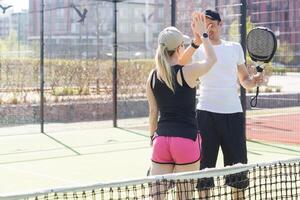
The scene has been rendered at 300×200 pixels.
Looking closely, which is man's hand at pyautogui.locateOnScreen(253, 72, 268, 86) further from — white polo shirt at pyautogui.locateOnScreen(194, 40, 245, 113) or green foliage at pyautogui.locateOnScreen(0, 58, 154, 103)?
green foliage at pyautogui.locateOnScreen(0, 58, 154, 103)

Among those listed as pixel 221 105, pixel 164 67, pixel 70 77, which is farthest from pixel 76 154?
pixel 70 77

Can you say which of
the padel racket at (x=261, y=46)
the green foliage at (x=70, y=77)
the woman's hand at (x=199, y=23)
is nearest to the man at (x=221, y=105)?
the padel racket at (x=261, y=46)

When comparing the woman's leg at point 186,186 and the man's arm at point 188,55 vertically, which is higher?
the man's arm at point 188,55

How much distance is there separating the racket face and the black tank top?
120 centimetres

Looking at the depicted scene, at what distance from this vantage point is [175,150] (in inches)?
179

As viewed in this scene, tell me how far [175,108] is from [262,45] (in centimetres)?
146

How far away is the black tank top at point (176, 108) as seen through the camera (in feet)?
14.9

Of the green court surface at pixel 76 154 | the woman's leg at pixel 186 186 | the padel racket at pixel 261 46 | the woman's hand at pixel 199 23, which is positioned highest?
the woman's hand at pixel 199 23

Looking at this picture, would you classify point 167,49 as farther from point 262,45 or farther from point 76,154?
point 76,154

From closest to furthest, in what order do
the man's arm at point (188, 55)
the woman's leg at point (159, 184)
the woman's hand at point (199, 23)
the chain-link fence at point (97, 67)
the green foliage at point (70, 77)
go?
the woman's leg at point (159, 184), the woman's hand at point (199, 23), the man's arm at point (188, 55), the chain-link fence at point (97, 67), the green foliage at point (70, 77)

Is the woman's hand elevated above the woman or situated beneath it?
elevated above

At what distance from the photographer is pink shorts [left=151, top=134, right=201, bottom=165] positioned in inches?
179

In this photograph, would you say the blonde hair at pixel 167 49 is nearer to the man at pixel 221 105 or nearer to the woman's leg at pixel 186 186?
the woman's leg at pixel 186 186

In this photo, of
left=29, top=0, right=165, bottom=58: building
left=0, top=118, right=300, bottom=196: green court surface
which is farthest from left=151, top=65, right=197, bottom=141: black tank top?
left=29, top=0, right=165, bottom=58: building
